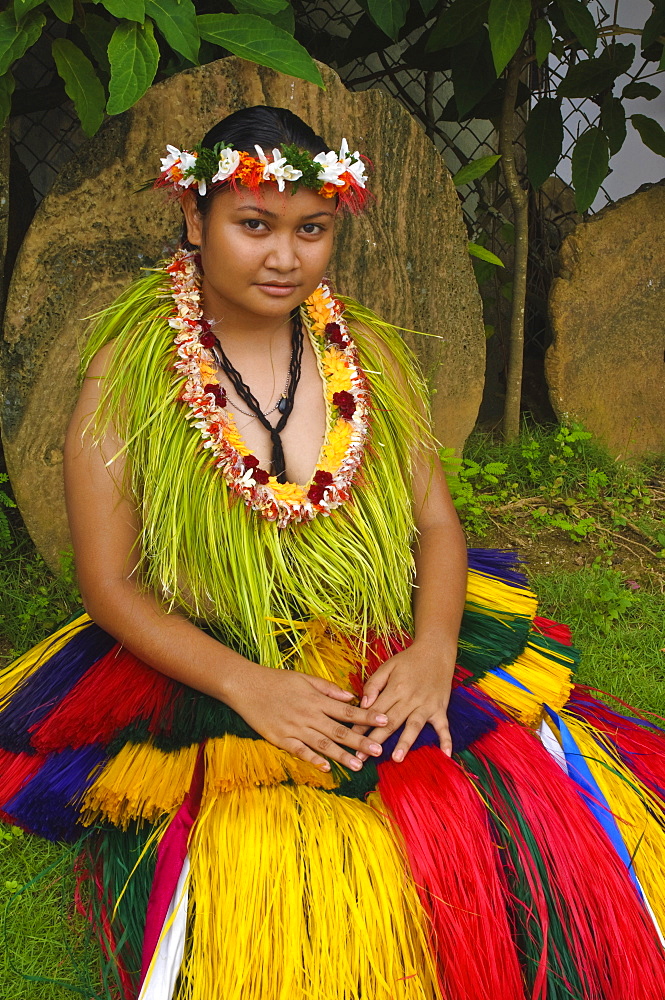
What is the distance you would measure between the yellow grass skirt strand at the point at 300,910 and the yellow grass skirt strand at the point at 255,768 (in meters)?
0.03

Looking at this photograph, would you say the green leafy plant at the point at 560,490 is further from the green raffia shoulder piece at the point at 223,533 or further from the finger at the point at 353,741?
the finger at the point at 353,741

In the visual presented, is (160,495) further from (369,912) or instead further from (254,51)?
(254,51)

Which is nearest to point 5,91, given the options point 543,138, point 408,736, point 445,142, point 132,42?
point 132,42

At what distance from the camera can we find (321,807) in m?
1.45

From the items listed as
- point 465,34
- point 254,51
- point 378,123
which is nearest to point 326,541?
point 254,51

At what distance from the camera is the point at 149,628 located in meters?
1.62

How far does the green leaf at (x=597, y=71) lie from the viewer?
2879 millimetres

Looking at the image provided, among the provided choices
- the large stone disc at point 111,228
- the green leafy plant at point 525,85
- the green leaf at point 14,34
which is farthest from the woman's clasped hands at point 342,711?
the green leafy plant at point 525,85

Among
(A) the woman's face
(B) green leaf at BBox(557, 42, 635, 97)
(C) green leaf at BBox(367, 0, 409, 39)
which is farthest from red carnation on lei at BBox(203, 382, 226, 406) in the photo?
(B) green leaf at BBox(557, 42, 635, 97)

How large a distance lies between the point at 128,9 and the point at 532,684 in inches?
56.3

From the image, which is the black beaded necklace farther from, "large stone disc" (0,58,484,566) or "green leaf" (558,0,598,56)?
"green leaf" (558,0,598,56)

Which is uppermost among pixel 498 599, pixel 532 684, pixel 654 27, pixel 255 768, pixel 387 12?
pixel 654 27

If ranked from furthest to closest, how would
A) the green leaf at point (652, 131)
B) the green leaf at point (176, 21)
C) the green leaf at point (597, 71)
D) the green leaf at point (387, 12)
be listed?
the green leaf at point (652, 131)
the green leaf at point (597, 71)
the green leaf at point (387, 12)
the green leaf at point (176, 21)

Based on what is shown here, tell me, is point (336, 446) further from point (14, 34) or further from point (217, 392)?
point (14, 34)
